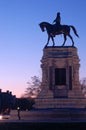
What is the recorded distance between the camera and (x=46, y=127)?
2527 centimetres

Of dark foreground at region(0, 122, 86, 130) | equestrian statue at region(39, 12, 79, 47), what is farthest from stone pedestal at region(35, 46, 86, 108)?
dark foreground at region(0, 122, 86, 130)

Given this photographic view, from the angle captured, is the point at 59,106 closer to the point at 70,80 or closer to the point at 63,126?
the point at 70,80

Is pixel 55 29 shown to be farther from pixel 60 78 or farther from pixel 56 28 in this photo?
pixel 60 78

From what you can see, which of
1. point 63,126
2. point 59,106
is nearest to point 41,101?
point 59,106

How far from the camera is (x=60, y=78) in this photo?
48.9m

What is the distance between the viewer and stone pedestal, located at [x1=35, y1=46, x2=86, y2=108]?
4781 centimetres

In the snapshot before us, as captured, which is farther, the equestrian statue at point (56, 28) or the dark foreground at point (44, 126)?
the equestrian statue at point (56, 28)

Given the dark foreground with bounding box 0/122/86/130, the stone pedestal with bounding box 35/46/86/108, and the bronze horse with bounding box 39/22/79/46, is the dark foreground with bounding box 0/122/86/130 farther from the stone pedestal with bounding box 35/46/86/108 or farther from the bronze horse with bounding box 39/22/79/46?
the bronze horse with bounding box 39/22/79/46

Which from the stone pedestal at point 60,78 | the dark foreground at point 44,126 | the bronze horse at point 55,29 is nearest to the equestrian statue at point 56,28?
the bronze horse at point 55,29

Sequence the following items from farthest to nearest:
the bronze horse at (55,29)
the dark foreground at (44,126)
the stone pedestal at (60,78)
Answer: the bronze horse at (55,29)
the stone pedestal at (60,78)
the dark foreground at (44,126)

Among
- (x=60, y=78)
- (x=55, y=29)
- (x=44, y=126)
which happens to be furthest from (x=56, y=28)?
(x=44, y=126)

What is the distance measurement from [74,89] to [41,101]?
3776 mm

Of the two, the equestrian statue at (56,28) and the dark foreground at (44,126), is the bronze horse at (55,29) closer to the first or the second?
the equestrian statue at (56,28)

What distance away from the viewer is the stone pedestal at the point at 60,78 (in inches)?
1882
